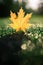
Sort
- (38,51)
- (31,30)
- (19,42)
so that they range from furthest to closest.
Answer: (31,30) → (19,42) → (38,51)

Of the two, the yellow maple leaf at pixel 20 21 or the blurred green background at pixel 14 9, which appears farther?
the blurred green background at pixel 14 9

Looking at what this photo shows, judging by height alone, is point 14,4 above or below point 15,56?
above

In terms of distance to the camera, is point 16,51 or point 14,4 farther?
point 14,4

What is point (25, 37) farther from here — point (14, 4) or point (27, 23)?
point (14, 4)

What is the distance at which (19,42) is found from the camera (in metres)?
3.24

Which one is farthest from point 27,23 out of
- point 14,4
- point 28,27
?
point 14,4

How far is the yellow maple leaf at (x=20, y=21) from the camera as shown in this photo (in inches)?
129

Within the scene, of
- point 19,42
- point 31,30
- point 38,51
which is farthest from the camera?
point 31,30

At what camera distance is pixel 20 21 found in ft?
10.8

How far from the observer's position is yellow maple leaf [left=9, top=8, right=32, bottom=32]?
10.8ft

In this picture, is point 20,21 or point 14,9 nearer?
point 20,21

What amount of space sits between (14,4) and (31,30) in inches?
14.0

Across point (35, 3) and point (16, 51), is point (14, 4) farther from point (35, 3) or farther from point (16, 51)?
point (16, 51)

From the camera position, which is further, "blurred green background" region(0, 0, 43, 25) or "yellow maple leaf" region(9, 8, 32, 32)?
"blurred green background" region(0, 0, 43, 25)
